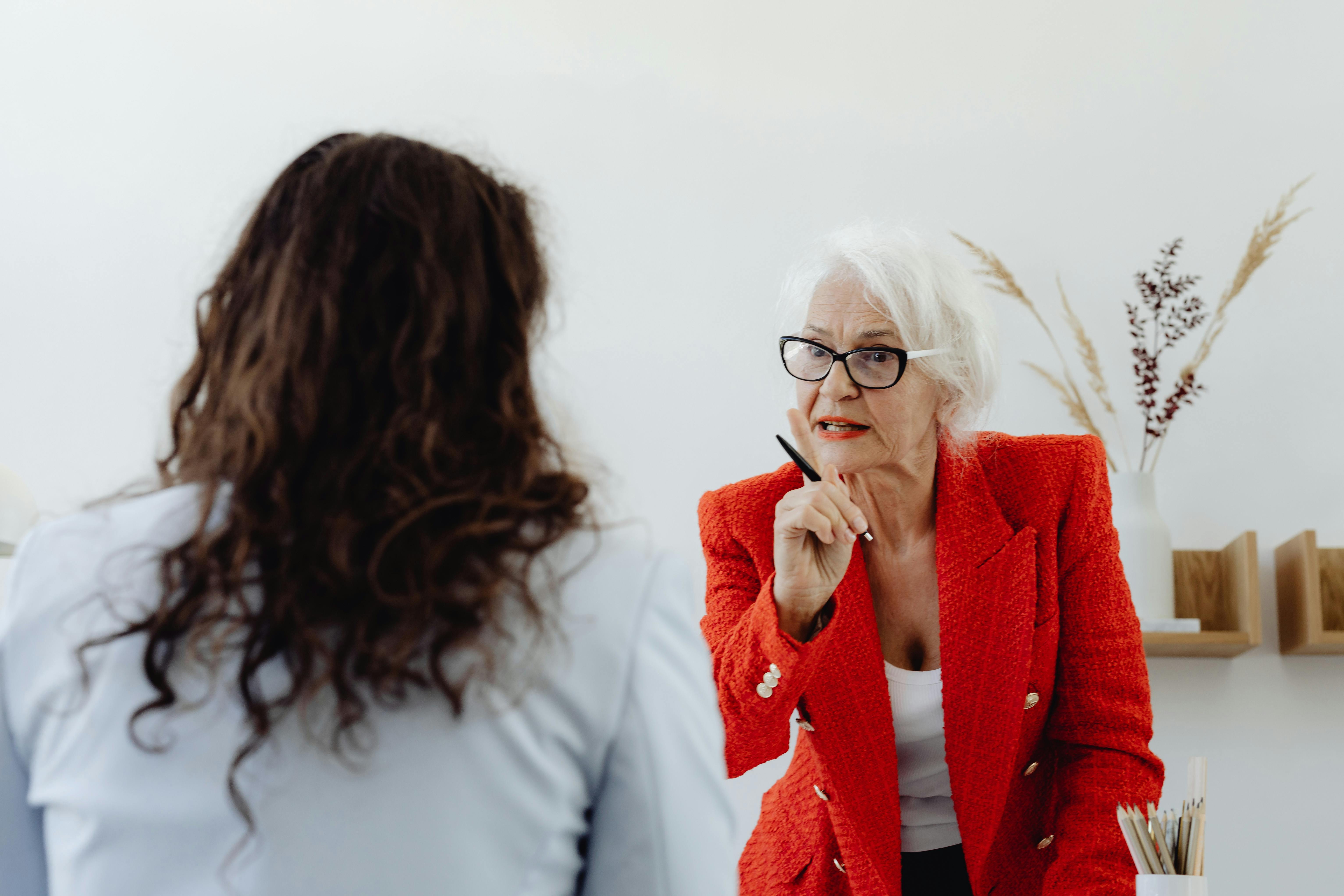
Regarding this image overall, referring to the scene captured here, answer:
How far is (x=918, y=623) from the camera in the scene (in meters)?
1.63

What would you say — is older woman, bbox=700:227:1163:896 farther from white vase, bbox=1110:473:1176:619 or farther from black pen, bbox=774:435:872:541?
white vase, bbox=1110:473:1176:619

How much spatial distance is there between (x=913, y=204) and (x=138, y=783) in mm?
2014

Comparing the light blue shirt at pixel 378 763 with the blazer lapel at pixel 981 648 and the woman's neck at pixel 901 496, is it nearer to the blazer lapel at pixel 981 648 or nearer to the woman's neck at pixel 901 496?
the blazer lapel at pixel 981 648

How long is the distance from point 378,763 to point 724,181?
1.93 metres

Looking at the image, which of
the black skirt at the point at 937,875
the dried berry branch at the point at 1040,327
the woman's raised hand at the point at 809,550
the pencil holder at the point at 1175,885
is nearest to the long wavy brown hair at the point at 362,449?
the woman's raised hand at the point at 809,550

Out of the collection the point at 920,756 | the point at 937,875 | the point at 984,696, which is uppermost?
the point at 984,696

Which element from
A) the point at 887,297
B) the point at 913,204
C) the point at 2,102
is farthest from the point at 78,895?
the point at 2,102

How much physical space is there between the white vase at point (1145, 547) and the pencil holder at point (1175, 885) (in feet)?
3.10

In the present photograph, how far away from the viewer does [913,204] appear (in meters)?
2.32

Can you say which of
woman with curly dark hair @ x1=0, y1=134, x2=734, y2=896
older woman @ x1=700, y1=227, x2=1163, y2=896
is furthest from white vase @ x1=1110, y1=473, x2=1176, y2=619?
woman with curly dark hair @ x1=0, y1=134, x2=734, y2=896

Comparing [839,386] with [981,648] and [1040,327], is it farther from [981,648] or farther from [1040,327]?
[1040,327]

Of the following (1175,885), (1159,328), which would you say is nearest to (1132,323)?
(1159,328)

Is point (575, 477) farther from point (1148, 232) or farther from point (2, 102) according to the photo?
point (2, 102)

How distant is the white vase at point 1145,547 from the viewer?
2.02 meters
